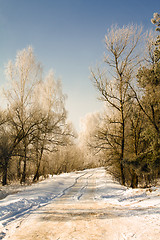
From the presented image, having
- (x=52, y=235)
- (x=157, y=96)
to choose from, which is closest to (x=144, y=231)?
(x=52, y=235)

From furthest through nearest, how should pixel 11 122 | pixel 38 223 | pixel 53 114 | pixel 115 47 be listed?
pixel 53 114 → pixel 11 122 → pixel 115 47 → pixel 38 223

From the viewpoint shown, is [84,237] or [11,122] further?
[11,122]

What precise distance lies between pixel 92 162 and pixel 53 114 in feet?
127

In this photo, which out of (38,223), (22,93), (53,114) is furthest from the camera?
(53,114)

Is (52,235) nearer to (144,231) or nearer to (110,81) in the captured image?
(144,231)

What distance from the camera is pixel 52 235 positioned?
3729 millimetres

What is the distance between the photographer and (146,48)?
48.2 feet

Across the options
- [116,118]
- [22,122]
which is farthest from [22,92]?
[116,118]

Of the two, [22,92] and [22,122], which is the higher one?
[22,92]

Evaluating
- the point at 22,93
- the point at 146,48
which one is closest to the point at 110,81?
the point at 146,48

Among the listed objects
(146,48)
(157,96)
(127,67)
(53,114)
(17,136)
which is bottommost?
(17,136)

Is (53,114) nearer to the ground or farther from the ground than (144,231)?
farther from the ground

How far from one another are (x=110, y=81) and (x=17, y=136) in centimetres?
936

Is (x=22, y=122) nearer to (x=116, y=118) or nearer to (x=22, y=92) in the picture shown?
(x=22, y=92)
